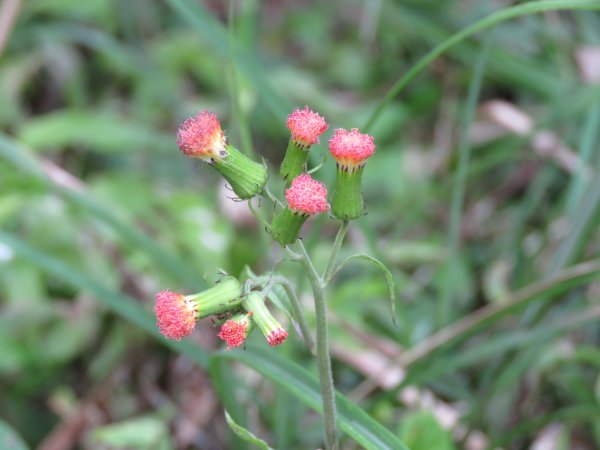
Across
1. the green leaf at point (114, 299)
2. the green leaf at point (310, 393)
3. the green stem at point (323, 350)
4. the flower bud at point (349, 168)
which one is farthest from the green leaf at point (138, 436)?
the flower bud at point (349, 168)

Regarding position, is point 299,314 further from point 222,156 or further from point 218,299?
point 222,156

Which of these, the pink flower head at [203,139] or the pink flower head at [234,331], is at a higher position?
the pink flower head at [203,139]

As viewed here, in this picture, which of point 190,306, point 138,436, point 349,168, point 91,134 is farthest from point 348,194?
point 91,134

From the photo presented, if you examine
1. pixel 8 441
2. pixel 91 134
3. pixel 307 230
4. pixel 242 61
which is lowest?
pixel 8 441

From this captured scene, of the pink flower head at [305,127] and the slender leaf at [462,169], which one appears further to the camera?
the slender leaf at [462,169]

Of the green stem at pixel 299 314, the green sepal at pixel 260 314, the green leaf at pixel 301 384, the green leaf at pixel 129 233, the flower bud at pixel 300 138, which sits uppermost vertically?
the green leaf at pixel 129 233

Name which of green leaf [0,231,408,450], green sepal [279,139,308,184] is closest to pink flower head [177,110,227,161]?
green sepal [279,139,308,184]

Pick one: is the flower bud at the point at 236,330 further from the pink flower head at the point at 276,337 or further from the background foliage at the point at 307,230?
the background foliage at the point at 307,230
